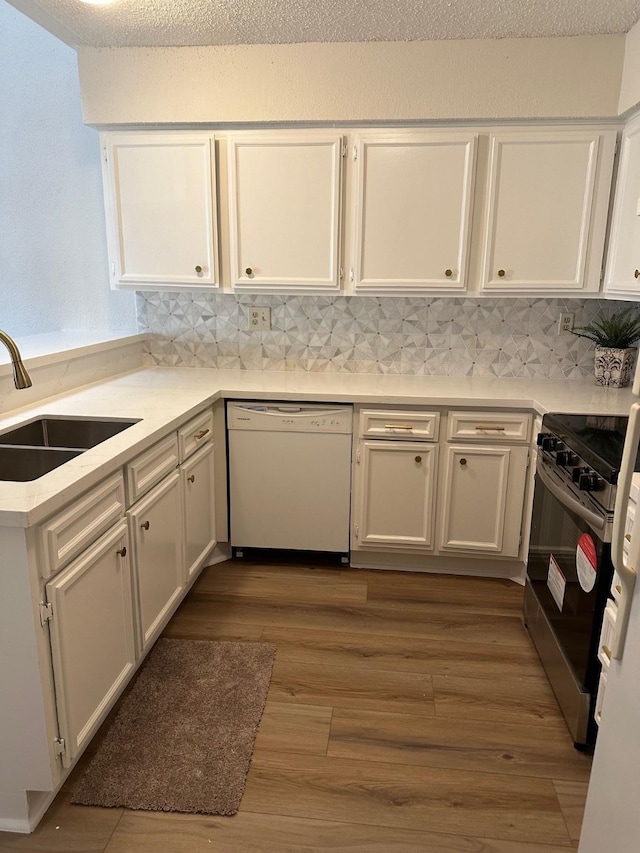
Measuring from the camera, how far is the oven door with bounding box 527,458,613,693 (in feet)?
5.80

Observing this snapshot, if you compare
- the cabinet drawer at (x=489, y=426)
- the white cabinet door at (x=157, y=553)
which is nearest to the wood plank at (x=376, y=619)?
the white cabinet door at (x=157, y=553)

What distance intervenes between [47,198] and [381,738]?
308cm

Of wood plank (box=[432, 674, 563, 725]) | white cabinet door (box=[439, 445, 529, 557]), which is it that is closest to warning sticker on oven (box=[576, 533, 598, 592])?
wood plank (box=[432, 674, 563, 725])

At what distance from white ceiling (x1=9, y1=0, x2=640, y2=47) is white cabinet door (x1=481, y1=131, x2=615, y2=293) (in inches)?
16.2

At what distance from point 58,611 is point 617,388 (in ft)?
8.73

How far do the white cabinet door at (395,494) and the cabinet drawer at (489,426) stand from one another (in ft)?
0.48

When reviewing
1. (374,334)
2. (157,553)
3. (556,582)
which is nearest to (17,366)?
(157,553)

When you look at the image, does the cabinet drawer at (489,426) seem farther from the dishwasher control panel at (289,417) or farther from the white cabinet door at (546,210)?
the white cabinet door at (546,210)

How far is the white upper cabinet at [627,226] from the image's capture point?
2488 millimetres

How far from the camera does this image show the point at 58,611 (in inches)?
59.7

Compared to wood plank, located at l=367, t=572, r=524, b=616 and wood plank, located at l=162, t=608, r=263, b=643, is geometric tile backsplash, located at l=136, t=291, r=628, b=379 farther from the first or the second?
wood plank, located at l=162, t=608, r=263, b=643

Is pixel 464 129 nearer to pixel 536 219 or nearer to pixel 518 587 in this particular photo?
pixel 536 219

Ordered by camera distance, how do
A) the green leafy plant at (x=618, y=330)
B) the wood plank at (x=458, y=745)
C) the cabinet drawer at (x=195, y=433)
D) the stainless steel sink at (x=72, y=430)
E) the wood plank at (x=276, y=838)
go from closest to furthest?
the wood plank at (x=276, y=838)
the wood plank at (x=458, y=745)
the stainless steel sink at (x=72, y=430)
the cabinet drawer at (x=195, y=433)
the green leafy plant at (x=618, y=330)

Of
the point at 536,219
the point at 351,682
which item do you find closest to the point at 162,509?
the point at 351,682
